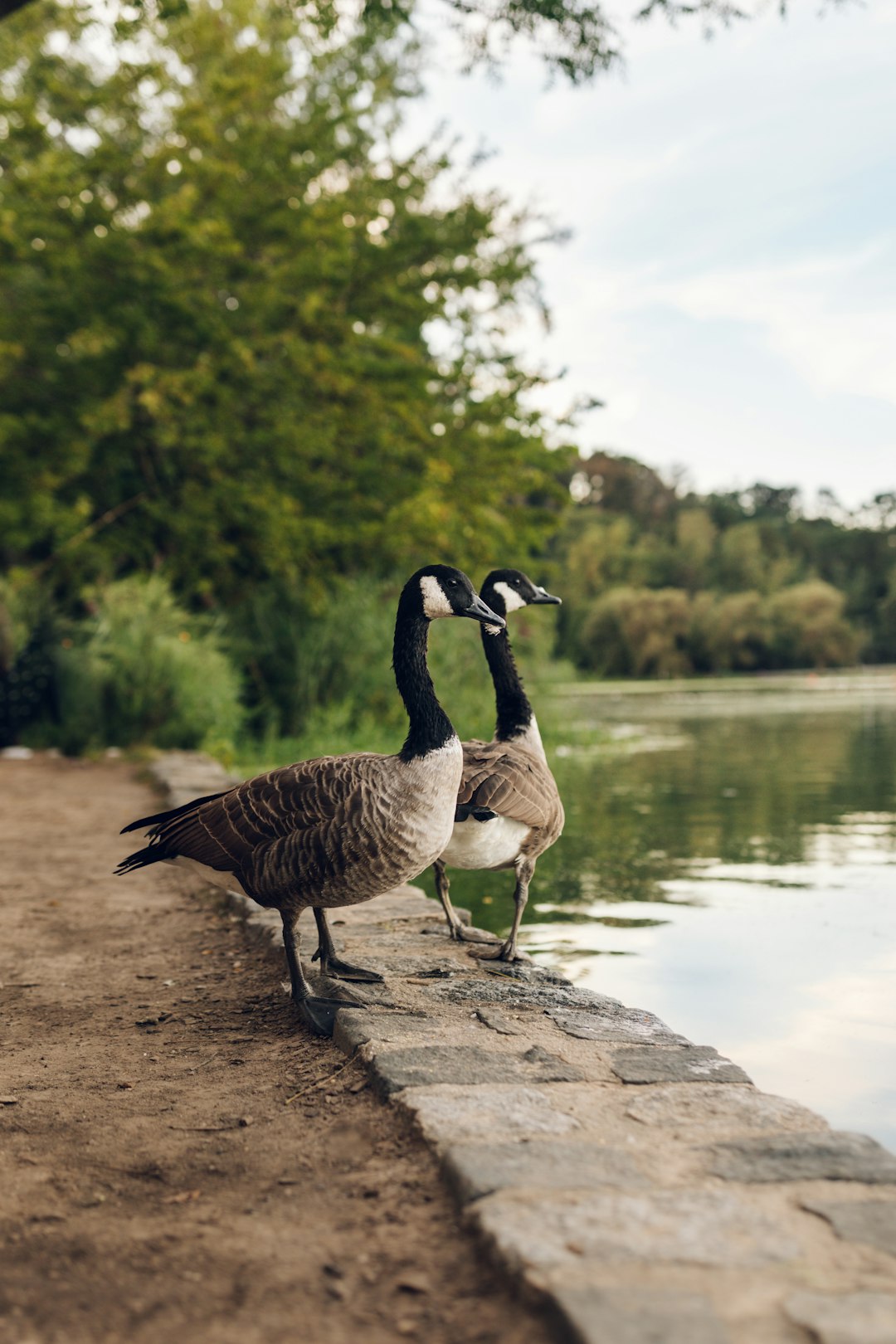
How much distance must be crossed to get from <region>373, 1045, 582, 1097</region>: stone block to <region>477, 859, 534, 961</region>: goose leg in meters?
1.29

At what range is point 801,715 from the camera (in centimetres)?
2541

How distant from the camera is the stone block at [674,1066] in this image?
3605mm

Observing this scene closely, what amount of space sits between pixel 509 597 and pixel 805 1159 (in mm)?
3786

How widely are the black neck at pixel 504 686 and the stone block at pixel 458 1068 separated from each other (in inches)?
91.0

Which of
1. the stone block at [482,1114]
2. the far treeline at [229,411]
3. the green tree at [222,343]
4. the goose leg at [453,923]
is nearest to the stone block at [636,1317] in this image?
the stone block at [482,1114]

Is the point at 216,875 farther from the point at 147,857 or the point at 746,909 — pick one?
the point at 746,909

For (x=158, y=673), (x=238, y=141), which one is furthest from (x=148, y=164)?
(x=158, y=673)

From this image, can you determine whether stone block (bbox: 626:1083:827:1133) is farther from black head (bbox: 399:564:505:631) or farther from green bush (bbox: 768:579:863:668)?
green bush (bbox: 768:579:863:668)

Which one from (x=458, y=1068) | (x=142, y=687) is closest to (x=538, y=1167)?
(x=458, y=1068)

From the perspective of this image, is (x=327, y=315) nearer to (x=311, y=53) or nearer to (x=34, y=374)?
(x=34, y=374)

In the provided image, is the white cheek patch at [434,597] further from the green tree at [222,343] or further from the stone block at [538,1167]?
the green tree at [222,343]

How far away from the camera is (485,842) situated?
5.09m

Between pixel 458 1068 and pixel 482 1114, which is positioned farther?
pixel 458 1068

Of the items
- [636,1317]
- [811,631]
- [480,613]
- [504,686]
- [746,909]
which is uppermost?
[480,613]
